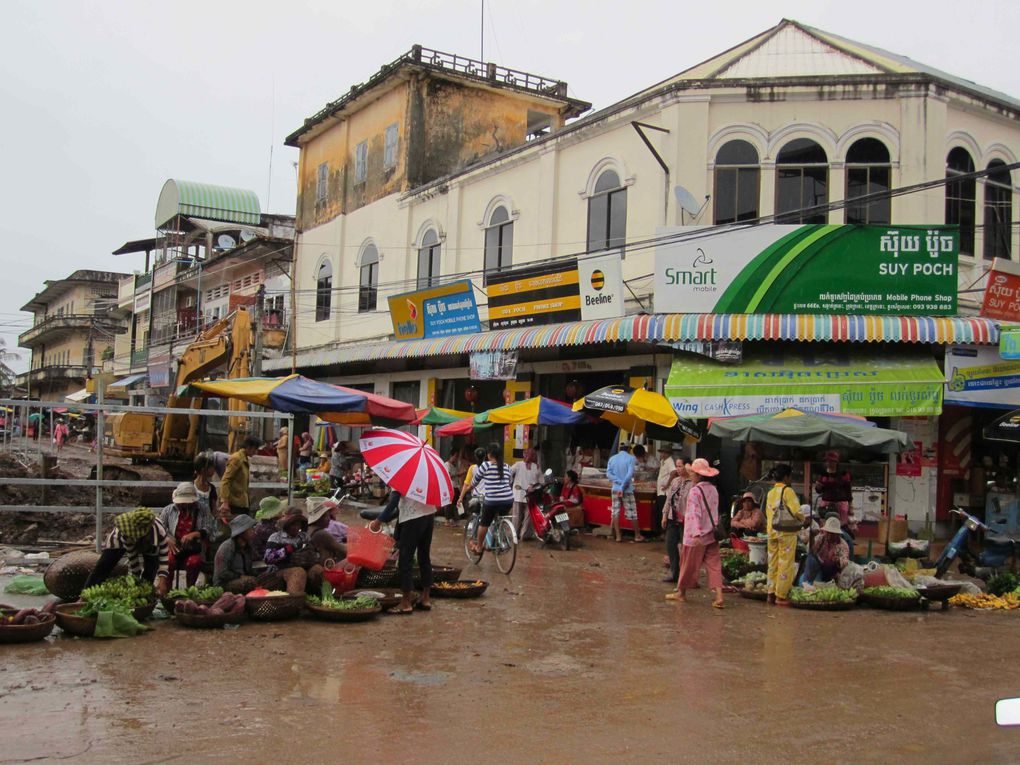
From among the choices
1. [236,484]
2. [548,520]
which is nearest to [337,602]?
[236,484]

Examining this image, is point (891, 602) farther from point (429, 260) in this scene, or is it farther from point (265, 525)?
point (429, 260)

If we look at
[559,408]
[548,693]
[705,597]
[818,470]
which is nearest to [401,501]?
[548,693]

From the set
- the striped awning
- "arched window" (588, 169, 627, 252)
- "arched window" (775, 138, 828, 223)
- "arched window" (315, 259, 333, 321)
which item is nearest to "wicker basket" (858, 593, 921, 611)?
the striped awning

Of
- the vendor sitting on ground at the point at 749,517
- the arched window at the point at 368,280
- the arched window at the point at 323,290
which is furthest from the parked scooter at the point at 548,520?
the arched window at the point at 323,290

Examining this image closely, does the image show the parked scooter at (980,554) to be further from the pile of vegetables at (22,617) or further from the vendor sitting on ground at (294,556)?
the pile of vegetables at (22,617)

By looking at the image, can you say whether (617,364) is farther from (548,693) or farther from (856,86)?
(548,693)

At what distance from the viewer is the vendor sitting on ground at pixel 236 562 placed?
9328 millimetres

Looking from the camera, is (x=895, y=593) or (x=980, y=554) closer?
(x=895, y=593)

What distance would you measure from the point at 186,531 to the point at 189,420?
12093mm

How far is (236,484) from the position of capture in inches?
473

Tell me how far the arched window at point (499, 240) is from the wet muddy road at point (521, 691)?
14.9 metres

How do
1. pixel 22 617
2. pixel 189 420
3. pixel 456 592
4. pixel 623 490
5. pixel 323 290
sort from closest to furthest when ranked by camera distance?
pixel 22 617 → pixel 456 592 → pixel 623 490 → pixel 189 420 → pixel 323 290

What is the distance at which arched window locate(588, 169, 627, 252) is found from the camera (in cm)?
2069

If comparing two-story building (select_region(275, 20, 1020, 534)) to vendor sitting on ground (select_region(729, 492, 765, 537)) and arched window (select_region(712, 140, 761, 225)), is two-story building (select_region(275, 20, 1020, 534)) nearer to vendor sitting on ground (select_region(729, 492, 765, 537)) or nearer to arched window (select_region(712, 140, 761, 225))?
arched window (select_region(712, 140, 761, 225))
